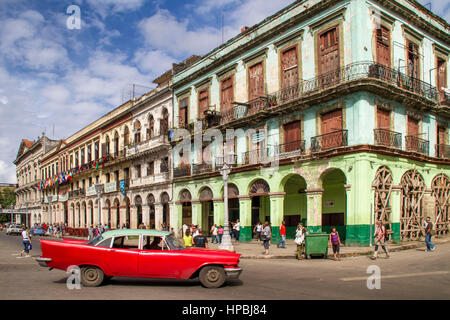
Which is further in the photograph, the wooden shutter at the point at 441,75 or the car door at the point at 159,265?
the wooden shutter at the point at 441,75

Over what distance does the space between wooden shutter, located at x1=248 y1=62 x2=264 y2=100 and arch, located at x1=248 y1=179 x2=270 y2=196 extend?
5251 mm

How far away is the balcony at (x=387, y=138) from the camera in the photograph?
19719mm

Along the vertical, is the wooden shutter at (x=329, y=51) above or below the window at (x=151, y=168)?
above

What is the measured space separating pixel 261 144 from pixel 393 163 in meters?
7.58

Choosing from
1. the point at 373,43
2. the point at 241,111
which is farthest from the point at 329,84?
the point at 241,111

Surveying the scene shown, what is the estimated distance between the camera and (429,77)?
77.5 feet

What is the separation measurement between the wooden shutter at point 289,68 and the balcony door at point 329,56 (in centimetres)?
178

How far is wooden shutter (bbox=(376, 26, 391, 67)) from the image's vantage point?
20438 mm

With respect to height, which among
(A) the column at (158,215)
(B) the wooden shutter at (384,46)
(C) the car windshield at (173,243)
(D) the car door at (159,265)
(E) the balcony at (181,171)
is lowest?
(A) the column at (158,215)

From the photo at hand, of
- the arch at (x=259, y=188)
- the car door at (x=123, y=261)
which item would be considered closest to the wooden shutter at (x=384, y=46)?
the arch at (x=259, y=188)

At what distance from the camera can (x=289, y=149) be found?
22.9 metres

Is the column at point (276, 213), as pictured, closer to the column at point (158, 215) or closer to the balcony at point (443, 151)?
the balcony at point (443, 151)

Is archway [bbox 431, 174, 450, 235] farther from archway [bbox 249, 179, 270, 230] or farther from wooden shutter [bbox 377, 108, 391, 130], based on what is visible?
archway [bbox 249, 179, 270, 230]
